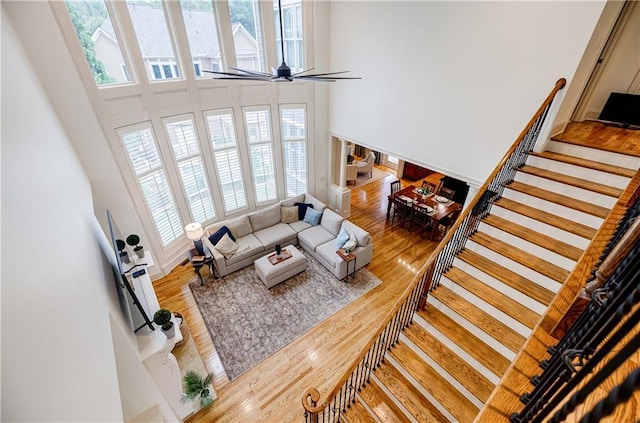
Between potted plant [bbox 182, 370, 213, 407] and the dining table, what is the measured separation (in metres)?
5.72

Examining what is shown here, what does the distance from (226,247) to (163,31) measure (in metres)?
4.21

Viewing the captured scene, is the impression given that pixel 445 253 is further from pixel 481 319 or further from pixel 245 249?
pixel 245 249

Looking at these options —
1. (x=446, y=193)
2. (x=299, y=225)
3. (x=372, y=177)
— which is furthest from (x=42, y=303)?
(x=372, y=177)

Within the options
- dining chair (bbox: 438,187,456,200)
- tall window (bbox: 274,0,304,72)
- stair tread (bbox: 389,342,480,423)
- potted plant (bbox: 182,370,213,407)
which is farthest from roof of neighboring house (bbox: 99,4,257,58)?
dining chair (bbox: 438,187,456,200)

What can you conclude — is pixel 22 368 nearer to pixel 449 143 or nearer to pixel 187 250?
pixel 449 143

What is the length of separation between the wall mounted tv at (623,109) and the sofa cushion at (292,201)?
5.95m

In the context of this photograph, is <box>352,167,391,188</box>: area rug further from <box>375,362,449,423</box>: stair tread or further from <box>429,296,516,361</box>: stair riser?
<box>375,362,449,423</box>: stair tread

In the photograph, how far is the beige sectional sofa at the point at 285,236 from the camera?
233 inches

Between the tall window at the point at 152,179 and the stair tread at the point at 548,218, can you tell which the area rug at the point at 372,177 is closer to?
the tall window at the point at 152,179

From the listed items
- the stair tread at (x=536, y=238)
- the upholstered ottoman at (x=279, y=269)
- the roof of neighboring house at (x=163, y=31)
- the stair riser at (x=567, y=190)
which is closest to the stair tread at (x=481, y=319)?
the stair tread at (x=536, y=238)

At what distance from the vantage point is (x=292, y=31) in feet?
20.1

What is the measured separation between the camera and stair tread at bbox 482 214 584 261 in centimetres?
299

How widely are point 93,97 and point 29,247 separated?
416cm

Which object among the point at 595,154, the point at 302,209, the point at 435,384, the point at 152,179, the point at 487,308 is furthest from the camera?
the point at 302,209
